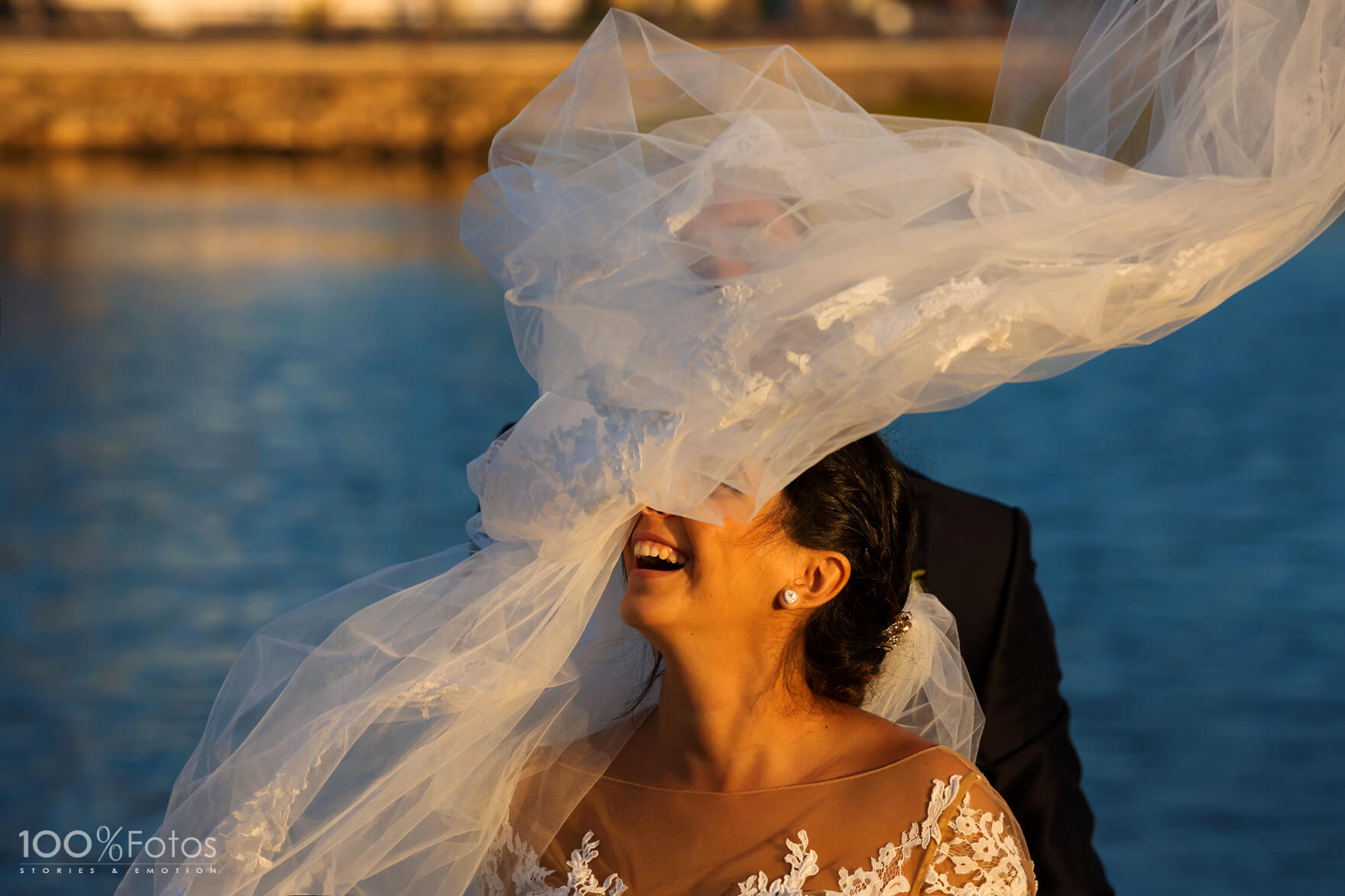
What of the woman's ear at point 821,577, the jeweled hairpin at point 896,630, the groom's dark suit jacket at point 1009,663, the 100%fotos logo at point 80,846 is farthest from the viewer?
the 100%fotos logo at point 80,846

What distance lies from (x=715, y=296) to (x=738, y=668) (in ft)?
1.63

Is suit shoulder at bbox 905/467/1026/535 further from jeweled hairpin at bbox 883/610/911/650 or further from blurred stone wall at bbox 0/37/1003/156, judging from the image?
blurred stone wall at bbox 0/37/1003/156

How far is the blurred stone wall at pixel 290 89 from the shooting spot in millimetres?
31375

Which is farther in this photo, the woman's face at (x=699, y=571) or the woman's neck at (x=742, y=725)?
the woman's neck at (x=742, y=725)

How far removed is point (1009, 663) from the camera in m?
2.28

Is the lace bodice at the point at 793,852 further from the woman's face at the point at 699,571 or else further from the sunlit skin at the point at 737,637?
the woman's face at the point at 699,571

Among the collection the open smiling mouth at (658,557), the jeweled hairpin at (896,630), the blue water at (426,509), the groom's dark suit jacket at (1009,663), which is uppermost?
the open smiling mouth at (658,557)

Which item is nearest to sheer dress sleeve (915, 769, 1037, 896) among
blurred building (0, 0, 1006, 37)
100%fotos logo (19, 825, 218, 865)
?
100%fotos logo (19, 825, 218, 865)

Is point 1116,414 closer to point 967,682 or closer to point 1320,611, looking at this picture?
point 1320,611

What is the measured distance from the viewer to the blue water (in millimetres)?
6199

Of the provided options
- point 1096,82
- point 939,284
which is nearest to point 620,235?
point 939,284

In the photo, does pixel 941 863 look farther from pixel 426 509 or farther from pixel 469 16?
pixel 469 16

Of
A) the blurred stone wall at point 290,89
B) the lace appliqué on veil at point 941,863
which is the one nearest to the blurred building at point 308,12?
the blurred stone wall at point 290,89

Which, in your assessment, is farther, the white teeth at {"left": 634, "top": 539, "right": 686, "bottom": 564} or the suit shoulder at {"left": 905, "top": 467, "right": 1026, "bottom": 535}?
the suit shoulder at {"left": 905, "top": 467, "right": 1026, "bottom": 535}
